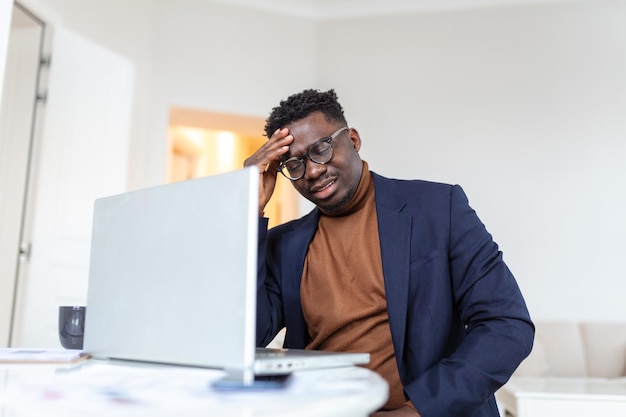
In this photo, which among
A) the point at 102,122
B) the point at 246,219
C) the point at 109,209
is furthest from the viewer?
the point at 102,122

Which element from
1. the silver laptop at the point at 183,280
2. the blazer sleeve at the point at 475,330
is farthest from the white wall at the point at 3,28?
the blazer sleeve at the point at 475,330

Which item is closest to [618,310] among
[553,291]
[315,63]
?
[553,291]

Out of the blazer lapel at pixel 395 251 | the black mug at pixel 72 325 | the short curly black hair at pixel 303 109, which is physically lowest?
the black mug at pixel 72 325

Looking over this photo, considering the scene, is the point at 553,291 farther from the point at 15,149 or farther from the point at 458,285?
the point at 15,149

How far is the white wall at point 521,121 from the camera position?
3598 millimetres

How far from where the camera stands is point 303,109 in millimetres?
1329

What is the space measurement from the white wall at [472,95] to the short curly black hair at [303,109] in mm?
2437

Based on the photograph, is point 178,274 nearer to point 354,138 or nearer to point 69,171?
point 354,138

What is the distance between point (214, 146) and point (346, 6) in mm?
2879

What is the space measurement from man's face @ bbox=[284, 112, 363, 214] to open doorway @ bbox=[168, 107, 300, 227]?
8.77ft

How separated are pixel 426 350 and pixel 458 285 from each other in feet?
0.48

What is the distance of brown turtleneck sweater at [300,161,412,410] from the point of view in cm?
120

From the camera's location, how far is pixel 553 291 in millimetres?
3592

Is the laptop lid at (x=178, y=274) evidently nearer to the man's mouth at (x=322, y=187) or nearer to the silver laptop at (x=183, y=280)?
the silver laptop at (x=183, y=280)
